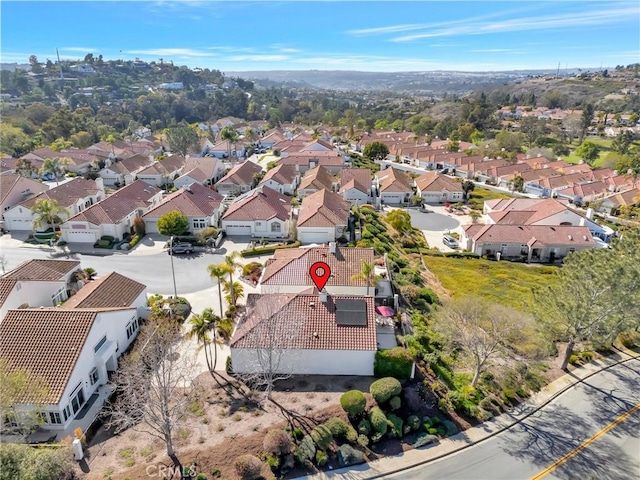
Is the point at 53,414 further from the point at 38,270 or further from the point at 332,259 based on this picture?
the point at 332,259

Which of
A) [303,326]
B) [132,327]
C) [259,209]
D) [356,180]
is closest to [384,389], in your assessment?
[303,326]

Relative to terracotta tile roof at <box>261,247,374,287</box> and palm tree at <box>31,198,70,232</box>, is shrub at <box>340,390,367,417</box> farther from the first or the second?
palm tree at <box>31,198,70,232</box>

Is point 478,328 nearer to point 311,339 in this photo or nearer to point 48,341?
point 311,339

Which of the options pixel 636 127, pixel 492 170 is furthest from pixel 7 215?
pixel 636 127

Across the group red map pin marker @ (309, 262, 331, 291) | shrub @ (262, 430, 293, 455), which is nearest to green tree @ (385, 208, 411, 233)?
red map pin marker @ (309, 262, 331, 291)

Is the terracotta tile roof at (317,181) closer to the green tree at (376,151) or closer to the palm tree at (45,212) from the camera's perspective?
the green tree at (376,151)

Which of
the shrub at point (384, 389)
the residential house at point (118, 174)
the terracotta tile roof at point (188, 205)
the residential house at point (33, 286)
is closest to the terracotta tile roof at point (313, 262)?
the shrub at point (384, 389)
